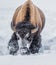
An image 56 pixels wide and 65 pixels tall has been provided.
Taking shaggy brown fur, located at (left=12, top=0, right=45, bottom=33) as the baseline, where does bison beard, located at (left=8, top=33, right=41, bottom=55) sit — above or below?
below

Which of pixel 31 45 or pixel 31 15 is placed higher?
pixel 31 15

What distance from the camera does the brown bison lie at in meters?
0.96

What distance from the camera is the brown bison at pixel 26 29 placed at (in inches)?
37.6

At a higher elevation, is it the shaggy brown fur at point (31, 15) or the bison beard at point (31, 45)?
the shaggy brown fur at point (31, 15)

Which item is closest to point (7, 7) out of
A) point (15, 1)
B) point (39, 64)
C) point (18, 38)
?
point (15, 1)

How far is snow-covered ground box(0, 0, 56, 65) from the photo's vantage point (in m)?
0.93

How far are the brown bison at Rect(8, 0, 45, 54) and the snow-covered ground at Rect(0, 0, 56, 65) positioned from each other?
0.8 inches

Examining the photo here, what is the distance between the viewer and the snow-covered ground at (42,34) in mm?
930

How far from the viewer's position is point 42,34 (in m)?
1.00

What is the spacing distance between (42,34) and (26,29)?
7 centimetres

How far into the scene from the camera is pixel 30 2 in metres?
1.02

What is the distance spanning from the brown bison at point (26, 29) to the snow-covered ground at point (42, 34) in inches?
0.8

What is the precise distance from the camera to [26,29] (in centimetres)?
96

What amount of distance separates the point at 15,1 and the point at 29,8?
9 cm
